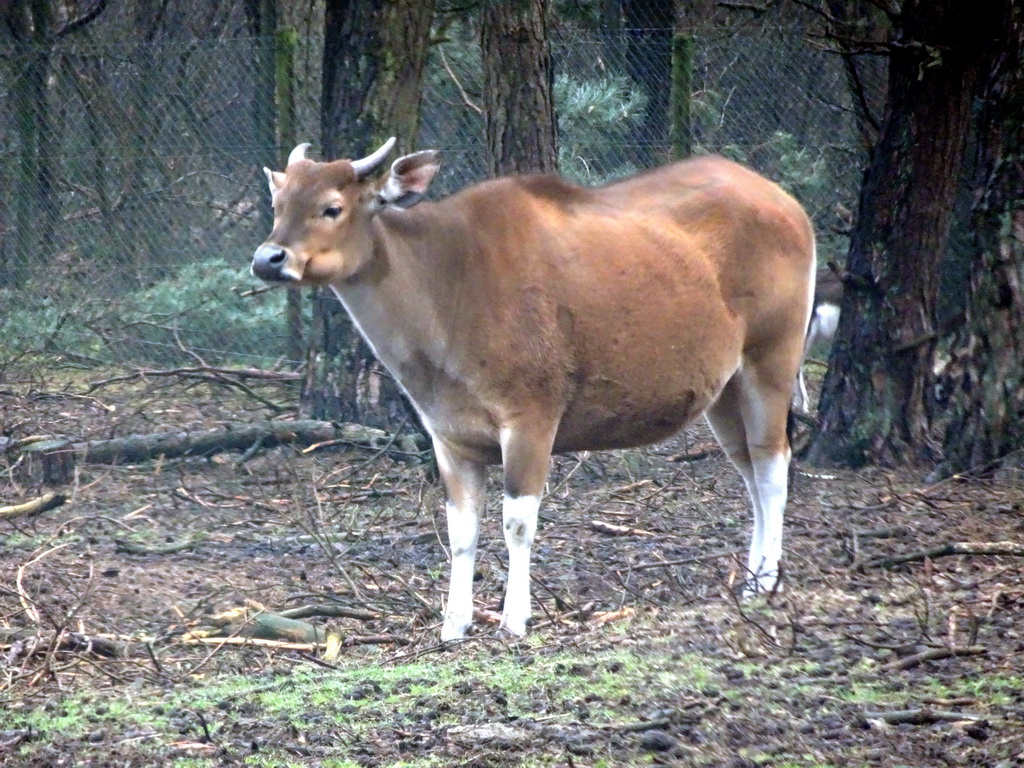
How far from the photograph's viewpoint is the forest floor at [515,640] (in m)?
4.05

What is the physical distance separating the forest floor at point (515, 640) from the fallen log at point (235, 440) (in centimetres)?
8

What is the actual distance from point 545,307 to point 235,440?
12.1ft

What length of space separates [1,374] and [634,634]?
22.4ft

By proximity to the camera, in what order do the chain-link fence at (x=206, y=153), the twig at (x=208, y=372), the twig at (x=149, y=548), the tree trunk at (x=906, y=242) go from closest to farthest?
the twig at (x=149, y=548) → the tree trunk at (x=906, y=242) → the twig at (x=208, y=372) → the chain-link fence at (x=206, y=153)

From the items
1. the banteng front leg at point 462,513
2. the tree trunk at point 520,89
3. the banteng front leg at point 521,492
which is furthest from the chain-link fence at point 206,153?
the banteng front leg at point 521,492

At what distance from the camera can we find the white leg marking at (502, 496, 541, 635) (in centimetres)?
566

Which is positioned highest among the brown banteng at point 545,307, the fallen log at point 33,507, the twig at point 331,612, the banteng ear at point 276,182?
the banteng ear at point 276,182

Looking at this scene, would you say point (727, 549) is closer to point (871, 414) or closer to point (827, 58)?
point (871, 414)

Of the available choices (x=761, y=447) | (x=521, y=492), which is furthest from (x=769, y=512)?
(x=521, y=492)

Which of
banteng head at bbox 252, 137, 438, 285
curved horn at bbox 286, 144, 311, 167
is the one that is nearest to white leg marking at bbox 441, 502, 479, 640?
banteng head at bbox 252, 137, 438, 285

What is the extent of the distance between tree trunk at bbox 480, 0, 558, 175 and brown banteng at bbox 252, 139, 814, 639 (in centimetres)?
243

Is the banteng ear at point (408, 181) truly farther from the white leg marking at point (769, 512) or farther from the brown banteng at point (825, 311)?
the brown banteng at point (825, 311)

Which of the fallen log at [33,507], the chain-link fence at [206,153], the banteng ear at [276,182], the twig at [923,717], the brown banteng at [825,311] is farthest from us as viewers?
the brown banteng at [825,311]

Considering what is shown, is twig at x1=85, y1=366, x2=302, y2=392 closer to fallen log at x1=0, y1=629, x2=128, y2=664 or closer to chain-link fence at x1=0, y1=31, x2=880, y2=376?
chain-link fence at x1=0, y1=31, x2=880, y2=376
